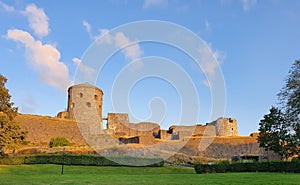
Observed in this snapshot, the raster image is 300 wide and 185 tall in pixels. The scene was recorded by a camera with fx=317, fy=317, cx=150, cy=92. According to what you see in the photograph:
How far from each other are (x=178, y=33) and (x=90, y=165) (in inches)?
597

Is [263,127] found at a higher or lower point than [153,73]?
lower

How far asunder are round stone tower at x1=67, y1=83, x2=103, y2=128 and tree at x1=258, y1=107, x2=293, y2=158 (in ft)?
101

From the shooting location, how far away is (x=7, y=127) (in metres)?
25.9

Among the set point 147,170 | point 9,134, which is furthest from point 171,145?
point 9,134

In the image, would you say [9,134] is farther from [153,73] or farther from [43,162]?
[153,73]

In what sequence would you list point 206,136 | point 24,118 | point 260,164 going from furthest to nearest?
point 206,136, point 24,118, point 260,164

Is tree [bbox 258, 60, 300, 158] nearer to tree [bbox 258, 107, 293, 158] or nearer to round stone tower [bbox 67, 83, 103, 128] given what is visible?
tree [bbox 258, 107, 293, 158]

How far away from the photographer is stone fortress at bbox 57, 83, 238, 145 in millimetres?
50562

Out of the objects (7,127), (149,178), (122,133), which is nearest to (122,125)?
(122,133)

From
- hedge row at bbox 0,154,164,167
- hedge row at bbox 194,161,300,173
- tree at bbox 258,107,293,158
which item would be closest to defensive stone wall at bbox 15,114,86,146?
hedge row at bbox 0,154,164,167

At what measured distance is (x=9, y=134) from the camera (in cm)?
2583

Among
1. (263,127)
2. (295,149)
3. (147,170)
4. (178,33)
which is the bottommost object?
(147,170)

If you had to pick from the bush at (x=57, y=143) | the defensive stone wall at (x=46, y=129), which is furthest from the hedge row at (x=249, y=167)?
the defensive stone wall at (x=46, y=129)

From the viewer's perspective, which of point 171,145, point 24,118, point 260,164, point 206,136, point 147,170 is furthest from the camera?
point 206,136
